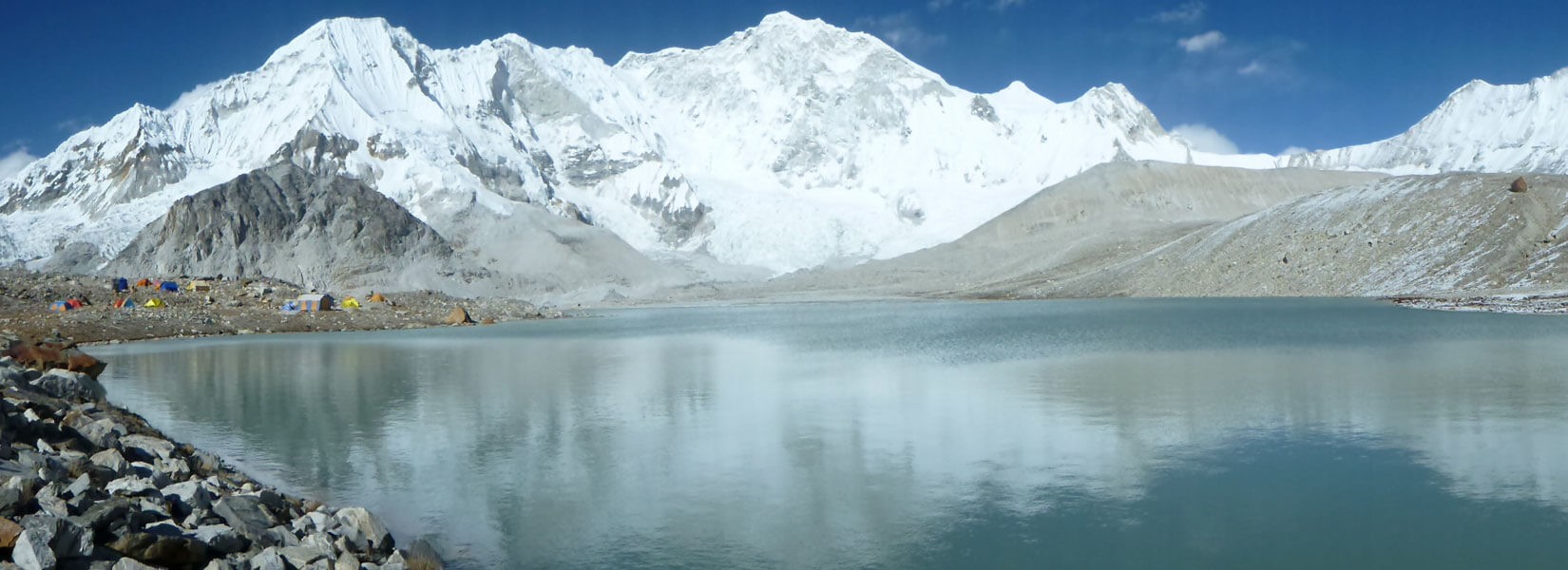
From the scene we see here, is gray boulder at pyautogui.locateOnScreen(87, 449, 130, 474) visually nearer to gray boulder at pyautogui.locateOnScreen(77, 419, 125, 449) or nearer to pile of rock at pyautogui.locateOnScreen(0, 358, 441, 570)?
pile of rock at pyautogui.locateOnScreen(0, 358, 441, 570)

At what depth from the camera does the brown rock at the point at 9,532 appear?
7.91 m

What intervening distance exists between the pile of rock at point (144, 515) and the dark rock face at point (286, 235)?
116287 millimetres

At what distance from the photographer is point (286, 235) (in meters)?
128

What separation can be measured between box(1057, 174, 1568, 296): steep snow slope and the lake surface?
44807 millimetres

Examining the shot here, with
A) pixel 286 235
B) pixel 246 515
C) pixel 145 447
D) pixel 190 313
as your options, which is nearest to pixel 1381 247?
pixel 190 313

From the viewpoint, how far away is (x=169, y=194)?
161m

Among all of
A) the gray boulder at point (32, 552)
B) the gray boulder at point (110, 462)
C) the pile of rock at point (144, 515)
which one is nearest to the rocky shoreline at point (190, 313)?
the pile of rock at point (144, 515)

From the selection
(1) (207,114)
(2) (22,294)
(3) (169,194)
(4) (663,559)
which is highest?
(1) (207,114)

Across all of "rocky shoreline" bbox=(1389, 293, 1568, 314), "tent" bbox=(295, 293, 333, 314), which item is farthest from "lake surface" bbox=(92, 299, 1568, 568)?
"tent" bbox=(295, 293, 333, 314)

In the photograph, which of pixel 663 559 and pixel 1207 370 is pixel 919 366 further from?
pixel 663 559

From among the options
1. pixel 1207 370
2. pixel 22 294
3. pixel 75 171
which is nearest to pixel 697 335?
pixel 1207 370

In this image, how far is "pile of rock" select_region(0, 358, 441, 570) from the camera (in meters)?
8.12

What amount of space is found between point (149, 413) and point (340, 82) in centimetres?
18198

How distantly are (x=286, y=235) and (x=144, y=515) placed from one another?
130625 mm
